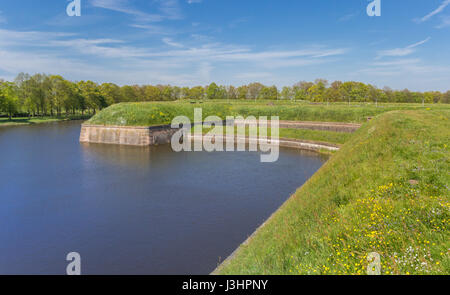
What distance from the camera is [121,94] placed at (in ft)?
401

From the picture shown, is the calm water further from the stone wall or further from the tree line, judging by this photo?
the tree line

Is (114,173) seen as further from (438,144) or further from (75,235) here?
(438,144)

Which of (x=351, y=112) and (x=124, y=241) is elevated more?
(x=351, y=112)

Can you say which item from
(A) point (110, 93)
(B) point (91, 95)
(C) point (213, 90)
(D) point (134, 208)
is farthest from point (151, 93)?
(D) point (134, 208)

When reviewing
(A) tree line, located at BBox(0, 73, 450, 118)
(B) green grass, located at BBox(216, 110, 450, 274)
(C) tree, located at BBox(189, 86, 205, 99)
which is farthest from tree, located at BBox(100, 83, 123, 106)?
(B) green grass, located at BBox(216, 110, 450, 274)

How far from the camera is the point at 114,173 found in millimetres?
27766

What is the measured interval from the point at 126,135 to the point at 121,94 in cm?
8390

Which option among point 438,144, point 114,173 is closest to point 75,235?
point 114,173

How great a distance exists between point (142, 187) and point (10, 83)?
104 m

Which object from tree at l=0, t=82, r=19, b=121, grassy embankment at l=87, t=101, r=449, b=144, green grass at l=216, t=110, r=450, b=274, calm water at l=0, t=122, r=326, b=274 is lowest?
calm water at l=0, t=122, r=326, b=274

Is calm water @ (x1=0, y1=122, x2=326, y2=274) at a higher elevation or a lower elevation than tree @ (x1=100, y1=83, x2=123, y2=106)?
lower

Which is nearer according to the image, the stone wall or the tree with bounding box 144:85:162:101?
the stone wall

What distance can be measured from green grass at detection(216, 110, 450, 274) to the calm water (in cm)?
418

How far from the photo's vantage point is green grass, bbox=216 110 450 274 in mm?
6488
